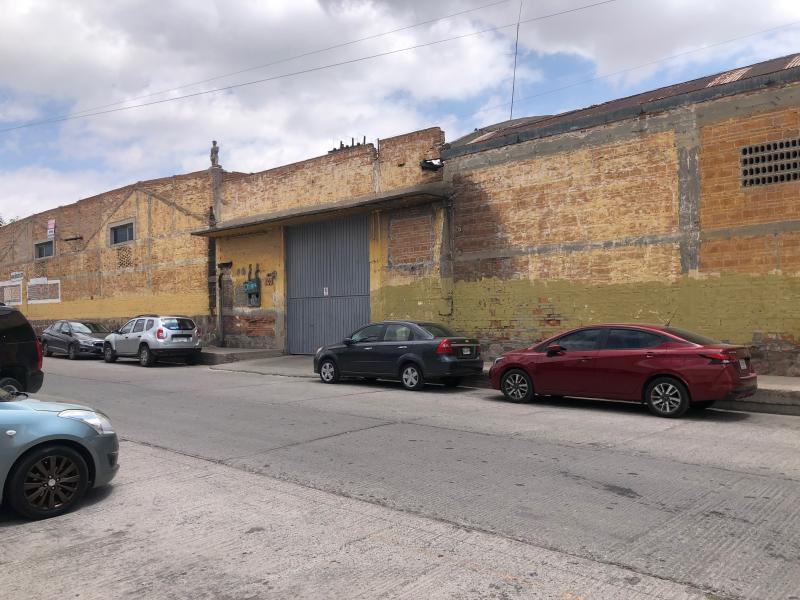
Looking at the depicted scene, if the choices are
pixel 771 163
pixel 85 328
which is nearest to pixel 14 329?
pixel 771 163

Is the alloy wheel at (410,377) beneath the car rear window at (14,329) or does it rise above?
beneath

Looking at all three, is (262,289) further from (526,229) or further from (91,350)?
(526,229)

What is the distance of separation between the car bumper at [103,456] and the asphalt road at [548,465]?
1467 millimetres

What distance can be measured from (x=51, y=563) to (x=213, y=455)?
10.1 ft

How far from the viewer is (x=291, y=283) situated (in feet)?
73.7

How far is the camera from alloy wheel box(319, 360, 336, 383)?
590 inches

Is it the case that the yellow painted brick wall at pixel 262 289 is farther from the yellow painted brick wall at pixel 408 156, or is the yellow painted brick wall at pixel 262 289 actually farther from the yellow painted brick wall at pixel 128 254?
the yellow painted brick wall at pixel 408 156

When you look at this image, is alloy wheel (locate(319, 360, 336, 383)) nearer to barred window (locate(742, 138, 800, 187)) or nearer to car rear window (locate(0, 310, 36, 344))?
car rear window (locate(0, 310, 36, 344))

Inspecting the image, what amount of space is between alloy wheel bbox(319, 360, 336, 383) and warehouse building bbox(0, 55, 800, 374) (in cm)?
422

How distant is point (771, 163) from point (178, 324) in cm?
1718

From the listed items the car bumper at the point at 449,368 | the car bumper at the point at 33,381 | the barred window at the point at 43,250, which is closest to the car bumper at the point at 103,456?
the car bumper at the point at 33,381

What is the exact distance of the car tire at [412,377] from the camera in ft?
44.0

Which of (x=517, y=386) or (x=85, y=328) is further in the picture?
(x=85, y=328)

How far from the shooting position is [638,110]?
47.9ft
